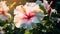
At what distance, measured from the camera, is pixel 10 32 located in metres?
0.92

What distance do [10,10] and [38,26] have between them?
0.17 metres

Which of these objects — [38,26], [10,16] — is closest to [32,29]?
[38,26]

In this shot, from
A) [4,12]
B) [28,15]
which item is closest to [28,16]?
[28,15]

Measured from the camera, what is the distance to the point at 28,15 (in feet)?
2.90

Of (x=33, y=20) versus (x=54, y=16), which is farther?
(x=54, y=16)

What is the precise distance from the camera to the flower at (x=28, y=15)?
0.85 m

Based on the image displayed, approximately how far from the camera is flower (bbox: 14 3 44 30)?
85 centimetres

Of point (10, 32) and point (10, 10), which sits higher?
point (10, 10)

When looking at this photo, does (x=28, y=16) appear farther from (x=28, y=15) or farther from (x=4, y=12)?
(x=4, y=12)

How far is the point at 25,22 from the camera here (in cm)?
85

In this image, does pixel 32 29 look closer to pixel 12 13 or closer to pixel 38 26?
pixel 38 26

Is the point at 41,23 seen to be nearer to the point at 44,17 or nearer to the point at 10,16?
the point at 44,17

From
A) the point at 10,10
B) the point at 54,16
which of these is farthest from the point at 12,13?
the point at 54,16

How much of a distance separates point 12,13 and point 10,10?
2cm
